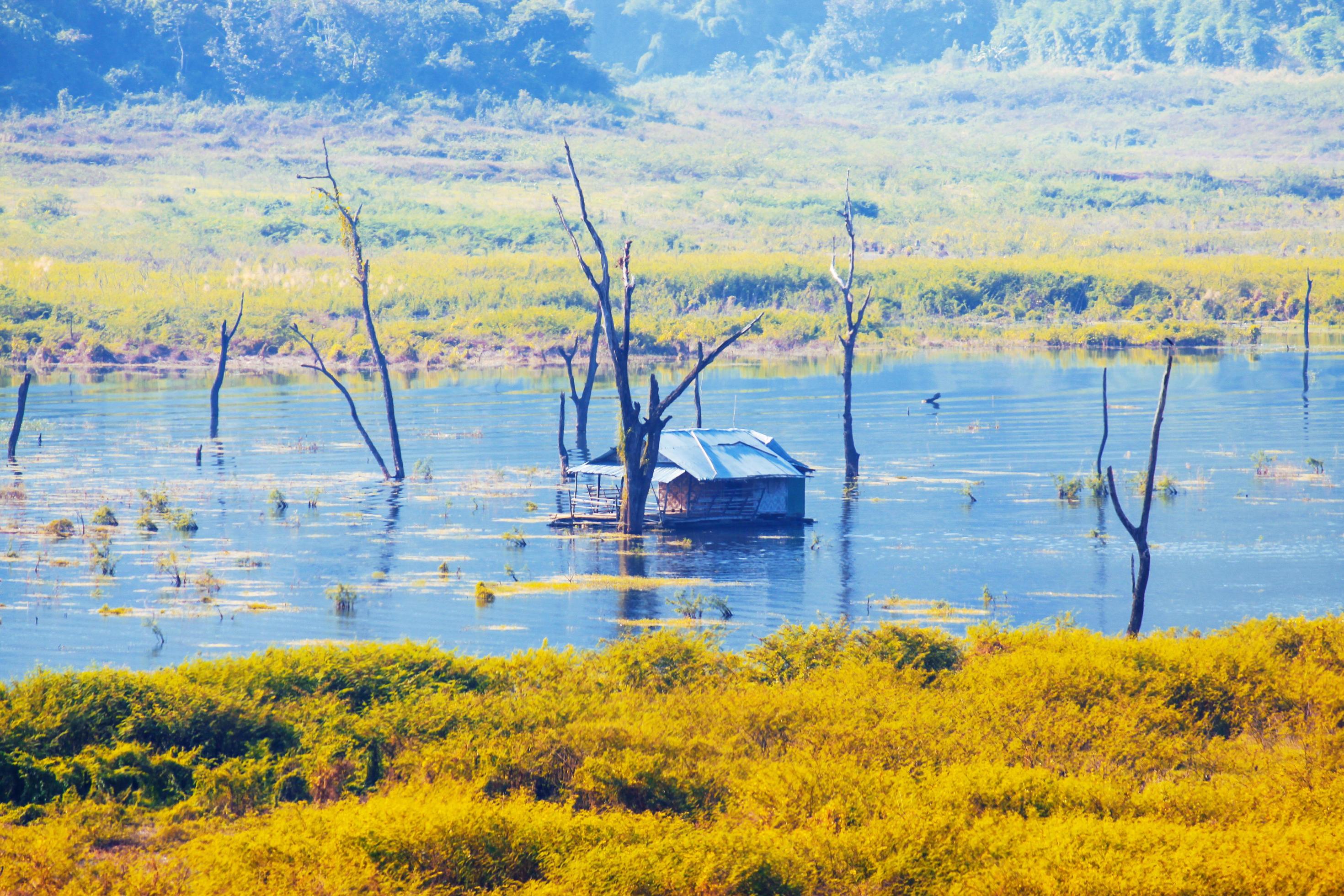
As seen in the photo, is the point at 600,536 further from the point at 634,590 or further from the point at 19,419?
the point at 19,419

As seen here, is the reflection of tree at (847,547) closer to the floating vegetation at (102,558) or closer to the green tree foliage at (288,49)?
the floating vegetation at (102,558)

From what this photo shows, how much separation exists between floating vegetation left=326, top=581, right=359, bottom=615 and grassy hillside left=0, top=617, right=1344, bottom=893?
7990 millimetres

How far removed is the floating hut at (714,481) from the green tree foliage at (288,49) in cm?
14432

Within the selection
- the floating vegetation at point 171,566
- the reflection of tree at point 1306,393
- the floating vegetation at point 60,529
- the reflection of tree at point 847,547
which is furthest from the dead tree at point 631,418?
the reflection of tree at point 1306,393

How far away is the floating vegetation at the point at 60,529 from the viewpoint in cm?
3547

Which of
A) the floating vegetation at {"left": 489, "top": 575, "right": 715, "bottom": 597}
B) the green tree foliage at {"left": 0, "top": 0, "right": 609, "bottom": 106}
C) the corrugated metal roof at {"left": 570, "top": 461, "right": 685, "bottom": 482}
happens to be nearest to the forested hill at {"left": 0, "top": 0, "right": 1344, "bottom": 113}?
the green tree foliage at {"left": 0, "top": 0, "right": 609, "bottom": 106}

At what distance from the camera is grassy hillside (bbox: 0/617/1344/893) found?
13016 mm

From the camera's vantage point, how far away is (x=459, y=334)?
90125 mm

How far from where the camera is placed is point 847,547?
114 ft

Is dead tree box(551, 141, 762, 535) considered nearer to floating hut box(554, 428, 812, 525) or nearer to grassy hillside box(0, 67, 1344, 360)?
floating hut box(554, 428, 812, 525)

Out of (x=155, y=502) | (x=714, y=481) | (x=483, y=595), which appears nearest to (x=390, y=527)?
Result: (x=155, y=502)

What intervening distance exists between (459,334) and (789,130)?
333 feet

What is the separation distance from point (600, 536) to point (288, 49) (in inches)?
6207

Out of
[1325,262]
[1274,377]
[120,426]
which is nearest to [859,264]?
[1325,262]
